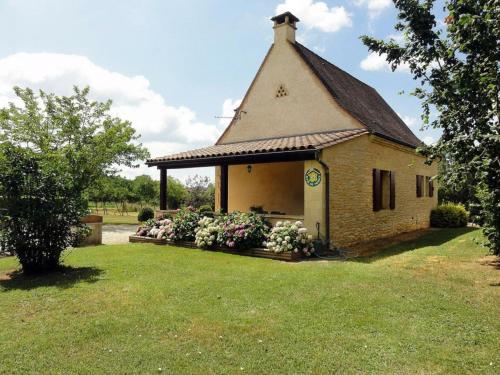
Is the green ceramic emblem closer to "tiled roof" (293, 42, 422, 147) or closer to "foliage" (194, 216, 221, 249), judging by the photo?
"foliage" (194, 216, 221, 249)

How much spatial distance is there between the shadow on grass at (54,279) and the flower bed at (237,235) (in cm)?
391

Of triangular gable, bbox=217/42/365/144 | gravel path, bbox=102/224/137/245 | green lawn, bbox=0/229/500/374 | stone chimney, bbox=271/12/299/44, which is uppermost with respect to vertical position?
stone chimney, bbox=271/12/299/44

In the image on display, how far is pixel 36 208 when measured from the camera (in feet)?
26.4

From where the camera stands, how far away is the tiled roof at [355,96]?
15.1 meters

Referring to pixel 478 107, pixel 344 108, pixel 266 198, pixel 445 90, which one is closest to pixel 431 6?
pixel 445 90

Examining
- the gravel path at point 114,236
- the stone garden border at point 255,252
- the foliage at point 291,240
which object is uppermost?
the foliage at point 291,240

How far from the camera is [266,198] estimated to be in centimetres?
1736

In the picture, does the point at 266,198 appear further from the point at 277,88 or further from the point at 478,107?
the point at 478,107

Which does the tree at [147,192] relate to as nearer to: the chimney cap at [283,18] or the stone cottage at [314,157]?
the stone cottage at [314,157]

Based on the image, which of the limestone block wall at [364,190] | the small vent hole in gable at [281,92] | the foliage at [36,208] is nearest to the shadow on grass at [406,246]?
the limestone block wall at [364,190]

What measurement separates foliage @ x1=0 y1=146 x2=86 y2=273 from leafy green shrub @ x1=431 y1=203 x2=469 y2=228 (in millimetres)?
18916

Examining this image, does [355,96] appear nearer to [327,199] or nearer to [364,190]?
[364,190]

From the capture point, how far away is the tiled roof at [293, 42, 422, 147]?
1509 cm

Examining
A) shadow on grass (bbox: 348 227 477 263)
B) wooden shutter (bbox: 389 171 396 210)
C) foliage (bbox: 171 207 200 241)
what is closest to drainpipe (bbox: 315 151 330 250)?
shadow on grass (bbox: 348 227 477 263)
